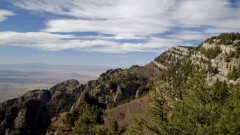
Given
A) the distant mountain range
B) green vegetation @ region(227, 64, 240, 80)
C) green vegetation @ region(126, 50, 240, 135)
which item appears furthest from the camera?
green vegetation @ region(227, 64, 240, 80)

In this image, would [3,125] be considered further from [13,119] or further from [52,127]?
[52,127]

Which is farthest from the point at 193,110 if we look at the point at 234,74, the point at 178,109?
the point at 234,74

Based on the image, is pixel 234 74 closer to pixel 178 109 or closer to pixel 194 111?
pixel 178 109

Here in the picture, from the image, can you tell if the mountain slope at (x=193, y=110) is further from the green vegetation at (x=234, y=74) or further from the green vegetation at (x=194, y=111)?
the green vegetation at (x=234, y=74)

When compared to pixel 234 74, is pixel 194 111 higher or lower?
lower

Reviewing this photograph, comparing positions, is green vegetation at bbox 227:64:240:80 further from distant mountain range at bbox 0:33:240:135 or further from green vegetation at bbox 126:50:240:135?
green vegetation at bbox 126:50:240:135

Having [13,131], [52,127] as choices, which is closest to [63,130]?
[52,127]

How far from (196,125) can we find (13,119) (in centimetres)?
16288

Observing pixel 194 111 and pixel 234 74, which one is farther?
pixel 234 74

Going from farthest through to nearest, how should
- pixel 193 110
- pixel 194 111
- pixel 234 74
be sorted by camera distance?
pixel 234 74 → pixel 193 110 → pixel 194 111

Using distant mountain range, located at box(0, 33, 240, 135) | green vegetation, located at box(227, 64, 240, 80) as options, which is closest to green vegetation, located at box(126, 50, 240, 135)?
distant mountain range, located at box(0, 33, 240, 135)

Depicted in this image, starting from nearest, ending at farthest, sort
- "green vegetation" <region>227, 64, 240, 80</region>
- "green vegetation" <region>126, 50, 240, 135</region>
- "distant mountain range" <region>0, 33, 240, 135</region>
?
"green vegetation" <region>126, 50, 240, 135</region>
"distant mountain range" <region>0, 33, 240, 135</region>
"green vegetation" <region>227, 64, 240, 80</region>

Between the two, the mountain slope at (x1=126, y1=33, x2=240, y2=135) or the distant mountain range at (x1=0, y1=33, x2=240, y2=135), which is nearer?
the mountain slope at (x1=126, y1=33, x2=240, y2=135)

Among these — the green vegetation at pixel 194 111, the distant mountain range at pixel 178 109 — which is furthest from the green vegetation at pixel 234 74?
the green vegetation at pixel 194 111
